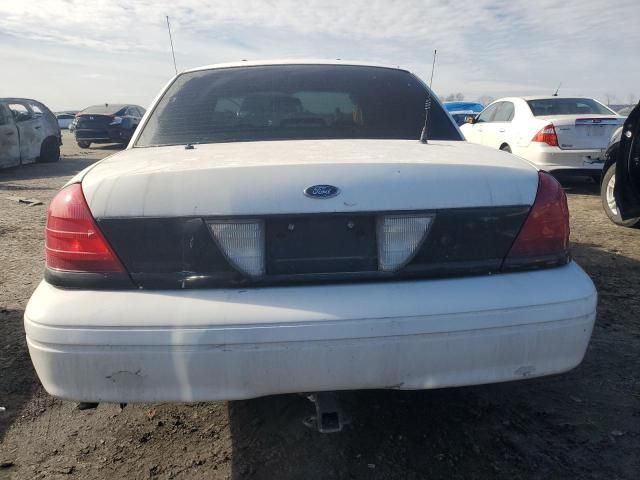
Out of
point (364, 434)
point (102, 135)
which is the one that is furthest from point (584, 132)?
point (102, 135)

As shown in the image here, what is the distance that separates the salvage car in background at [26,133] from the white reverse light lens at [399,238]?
11.4m

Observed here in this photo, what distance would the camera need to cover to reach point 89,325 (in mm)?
1589

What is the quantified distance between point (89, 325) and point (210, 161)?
0.67m

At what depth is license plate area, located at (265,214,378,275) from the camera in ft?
5.53

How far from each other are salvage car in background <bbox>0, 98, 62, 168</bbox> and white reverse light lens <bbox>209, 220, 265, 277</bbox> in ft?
36.4

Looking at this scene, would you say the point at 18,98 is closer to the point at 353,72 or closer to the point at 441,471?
the point at 353,72

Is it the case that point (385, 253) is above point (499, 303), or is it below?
above

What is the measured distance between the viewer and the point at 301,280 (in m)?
1.69

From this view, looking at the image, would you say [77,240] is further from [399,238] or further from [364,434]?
[364,434]

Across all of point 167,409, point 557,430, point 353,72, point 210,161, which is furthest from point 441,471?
point 353,72

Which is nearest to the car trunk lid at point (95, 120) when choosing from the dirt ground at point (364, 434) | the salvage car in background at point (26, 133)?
the salvage car in background at point (26, 133)

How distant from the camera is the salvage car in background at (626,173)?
4723mm

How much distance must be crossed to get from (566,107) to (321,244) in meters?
8.16

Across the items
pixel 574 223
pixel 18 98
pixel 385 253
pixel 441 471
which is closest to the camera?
pixel 385 253
